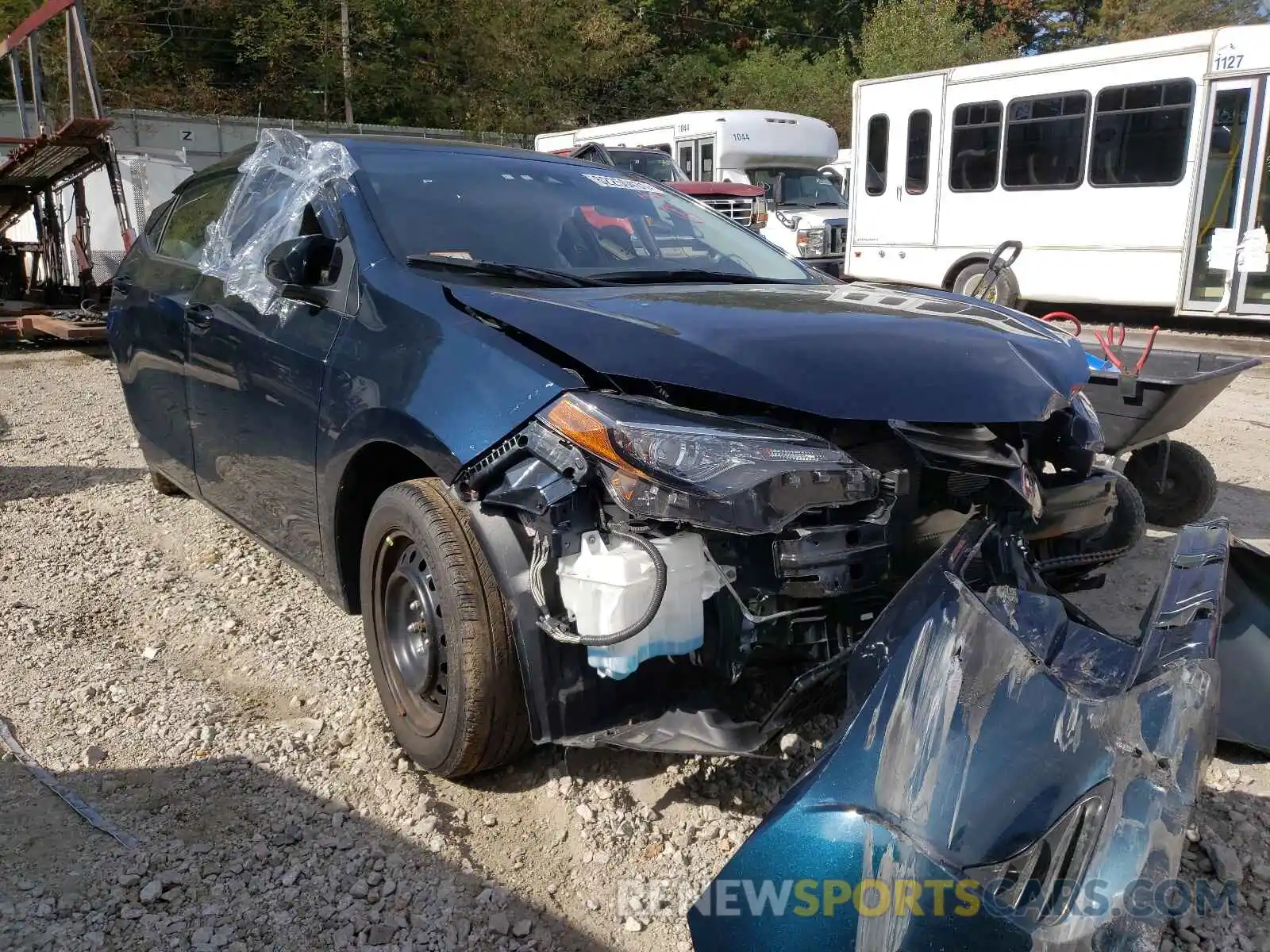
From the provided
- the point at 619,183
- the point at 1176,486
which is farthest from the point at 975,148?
the point at 619,183

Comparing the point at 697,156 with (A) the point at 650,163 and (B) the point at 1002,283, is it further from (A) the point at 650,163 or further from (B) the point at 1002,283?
(B) the point at 1002,283

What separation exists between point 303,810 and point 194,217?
2890 millimetres

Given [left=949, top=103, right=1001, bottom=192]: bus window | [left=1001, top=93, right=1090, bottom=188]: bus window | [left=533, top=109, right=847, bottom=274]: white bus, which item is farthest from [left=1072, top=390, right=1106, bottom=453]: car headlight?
[left=533, top=109, right=847, bottom=274]: white bus

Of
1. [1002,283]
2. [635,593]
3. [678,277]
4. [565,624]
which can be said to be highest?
[678,277]

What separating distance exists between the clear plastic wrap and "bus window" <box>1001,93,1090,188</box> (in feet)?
36.5

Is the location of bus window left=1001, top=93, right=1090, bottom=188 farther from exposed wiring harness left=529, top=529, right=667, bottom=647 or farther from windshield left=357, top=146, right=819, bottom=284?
exposed wiring harness left=529, top=529, right=667, bottom=647

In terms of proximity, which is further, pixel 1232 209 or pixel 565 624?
pixel 1232 209

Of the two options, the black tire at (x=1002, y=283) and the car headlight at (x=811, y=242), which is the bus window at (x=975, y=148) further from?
the car headlight at (x=811, y=242)

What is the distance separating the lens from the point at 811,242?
15.6m

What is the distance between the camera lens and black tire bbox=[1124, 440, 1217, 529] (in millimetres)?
5055

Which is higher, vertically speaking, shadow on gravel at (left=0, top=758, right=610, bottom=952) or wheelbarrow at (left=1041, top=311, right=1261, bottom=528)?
wheelbarrow at (left=1041, top=311, right=1261, bottom=528)

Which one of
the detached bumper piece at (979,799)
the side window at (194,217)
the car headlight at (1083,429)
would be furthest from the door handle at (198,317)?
the car headlight at (1083,429)

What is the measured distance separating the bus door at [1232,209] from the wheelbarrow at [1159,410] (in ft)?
23.0

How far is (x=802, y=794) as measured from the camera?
5.94ft
